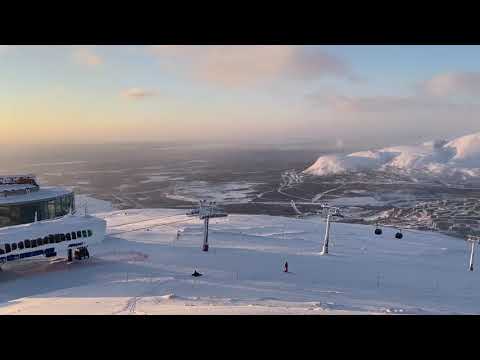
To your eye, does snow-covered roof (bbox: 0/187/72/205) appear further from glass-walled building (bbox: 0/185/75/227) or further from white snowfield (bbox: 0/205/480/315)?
white snowfield (bbox: 0/205/480/315)

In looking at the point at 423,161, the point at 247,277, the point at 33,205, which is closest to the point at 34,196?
the point at 33,205

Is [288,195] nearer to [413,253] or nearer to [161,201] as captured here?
[161,201]

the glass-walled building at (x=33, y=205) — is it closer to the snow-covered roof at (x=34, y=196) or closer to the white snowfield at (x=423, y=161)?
the snow-covered roof at (x=34, y=196)

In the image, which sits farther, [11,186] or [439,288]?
[11,186]

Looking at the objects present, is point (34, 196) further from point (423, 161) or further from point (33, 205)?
point (423, 161)

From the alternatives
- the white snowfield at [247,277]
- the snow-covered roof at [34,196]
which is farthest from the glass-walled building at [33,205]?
the white snowfield at [247,277]
